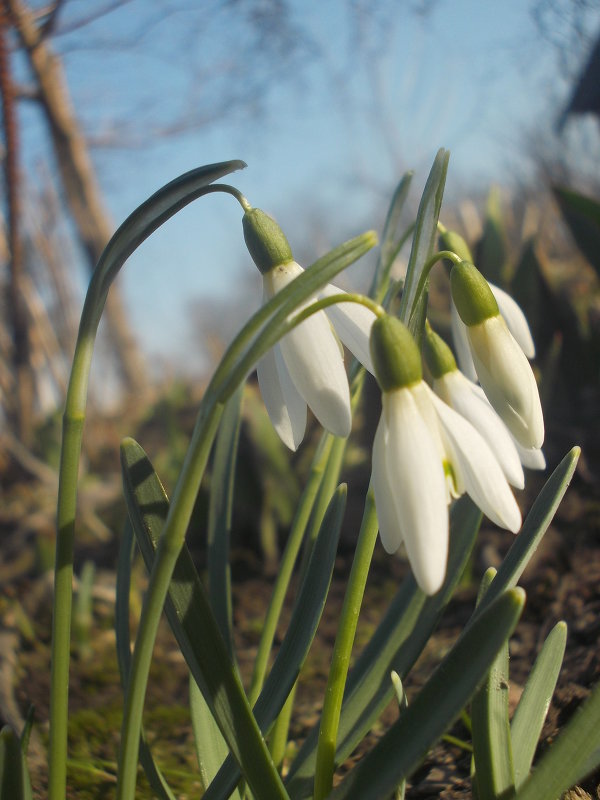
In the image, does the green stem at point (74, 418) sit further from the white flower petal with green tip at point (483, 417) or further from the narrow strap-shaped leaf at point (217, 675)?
the white flower petal with green tip at point (483, 417)

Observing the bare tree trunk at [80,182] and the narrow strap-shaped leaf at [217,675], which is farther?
the bare tree trunk at [80,182]

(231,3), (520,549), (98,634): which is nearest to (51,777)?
(520,549)

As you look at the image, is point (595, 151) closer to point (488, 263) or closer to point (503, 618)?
point (488, 263)

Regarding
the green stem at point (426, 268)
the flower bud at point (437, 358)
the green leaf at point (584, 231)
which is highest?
the green leaf at point (584, 231)

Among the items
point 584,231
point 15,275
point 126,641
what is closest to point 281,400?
point 126,641

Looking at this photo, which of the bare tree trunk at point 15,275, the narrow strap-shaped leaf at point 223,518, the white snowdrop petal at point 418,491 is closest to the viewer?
the white snowdrop petal at point 418,491

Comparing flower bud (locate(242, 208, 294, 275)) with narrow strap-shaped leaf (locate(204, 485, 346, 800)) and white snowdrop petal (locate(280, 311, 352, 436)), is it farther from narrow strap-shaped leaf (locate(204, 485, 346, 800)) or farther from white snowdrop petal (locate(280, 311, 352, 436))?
narrow strap-shaped leaf (locate(204, 485, 346, 800))

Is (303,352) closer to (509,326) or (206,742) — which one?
(509,326)

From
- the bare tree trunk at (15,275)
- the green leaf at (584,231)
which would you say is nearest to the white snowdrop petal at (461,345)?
the green leaf at (584,231)
